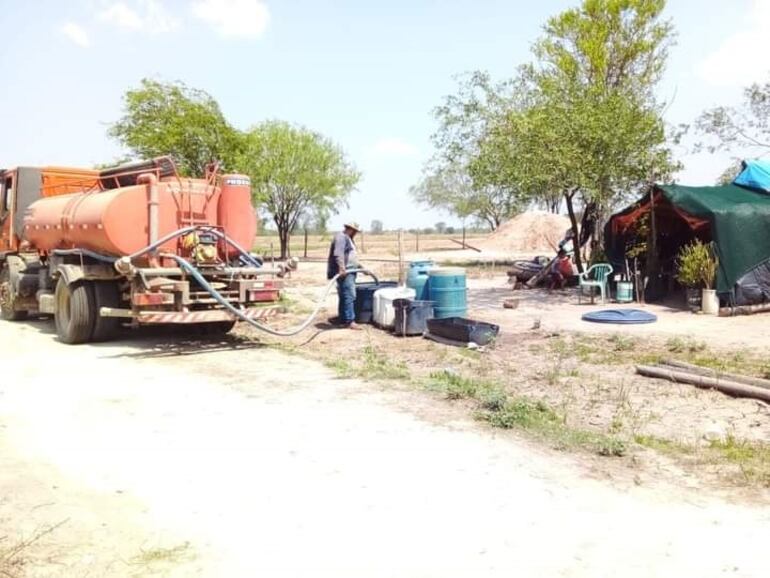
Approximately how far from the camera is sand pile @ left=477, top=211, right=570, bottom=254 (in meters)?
45.2

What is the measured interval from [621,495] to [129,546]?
117 inches

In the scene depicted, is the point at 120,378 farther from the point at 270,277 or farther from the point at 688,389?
the point at 688,389

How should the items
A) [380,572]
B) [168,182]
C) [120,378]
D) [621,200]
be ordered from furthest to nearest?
[621,200] < [168,182] < [120,378] < [380,572]

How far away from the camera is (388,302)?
11492mm

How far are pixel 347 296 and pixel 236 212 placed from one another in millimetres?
2286

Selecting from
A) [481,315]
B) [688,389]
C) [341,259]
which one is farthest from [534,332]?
[688,389]

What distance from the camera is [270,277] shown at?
35.7 feet

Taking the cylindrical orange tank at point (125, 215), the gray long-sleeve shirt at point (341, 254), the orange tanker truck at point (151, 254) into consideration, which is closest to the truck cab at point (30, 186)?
the orange tanker truck at point (151, 254)

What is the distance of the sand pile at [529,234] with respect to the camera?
45.2 m

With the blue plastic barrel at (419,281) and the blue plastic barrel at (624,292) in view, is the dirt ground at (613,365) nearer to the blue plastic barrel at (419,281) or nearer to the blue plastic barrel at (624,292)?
the blue plastic barrel at (624,292)

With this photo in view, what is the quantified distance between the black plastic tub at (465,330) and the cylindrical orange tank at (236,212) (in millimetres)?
3332

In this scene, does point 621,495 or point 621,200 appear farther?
point 621,200

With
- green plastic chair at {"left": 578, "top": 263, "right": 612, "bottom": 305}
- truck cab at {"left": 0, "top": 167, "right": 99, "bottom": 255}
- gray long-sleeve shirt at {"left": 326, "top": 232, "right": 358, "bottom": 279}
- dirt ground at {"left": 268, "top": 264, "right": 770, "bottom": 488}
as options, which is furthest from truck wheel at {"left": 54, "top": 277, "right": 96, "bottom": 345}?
green plastic chair at {"left": 578, "top": 263, "right": 612, "bottom": 305}

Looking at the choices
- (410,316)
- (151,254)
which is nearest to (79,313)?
(151,254)
